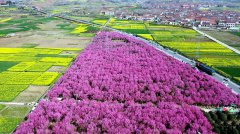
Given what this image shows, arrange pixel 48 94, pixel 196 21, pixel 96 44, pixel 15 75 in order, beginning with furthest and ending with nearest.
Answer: pixel 196 21, pixel 96 44, pixel 15 75, pixel 48 94

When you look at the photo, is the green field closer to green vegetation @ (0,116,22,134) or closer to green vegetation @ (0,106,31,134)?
green vegetation @ (0,106,31,134)

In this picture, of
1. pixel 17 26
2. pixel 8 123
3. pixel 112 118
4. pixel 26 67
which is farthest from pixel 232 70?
pixel 17 26

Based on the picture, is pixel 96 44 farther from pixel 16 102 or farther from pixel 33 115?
pixel 33 115

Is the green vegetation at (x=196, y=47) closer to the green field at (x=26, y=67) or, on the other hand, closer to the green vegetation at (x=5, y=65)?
the green field at (x=26, y=67)

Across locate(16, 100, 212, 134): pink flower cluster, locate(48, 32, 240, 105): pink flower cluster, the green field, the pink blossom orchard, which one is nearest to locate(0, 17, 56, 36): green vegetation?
the green field

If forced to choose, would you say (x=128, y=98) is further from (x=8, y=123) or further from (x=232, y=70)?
(x=232, y=70)

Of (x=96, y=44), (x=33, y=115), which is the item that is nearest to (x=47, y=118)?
(x=33, y=115)

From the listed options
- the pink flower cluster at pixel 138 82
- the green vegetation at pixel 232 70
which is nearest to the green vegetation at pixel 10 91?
the pink flower cluster at pixel 138 82
